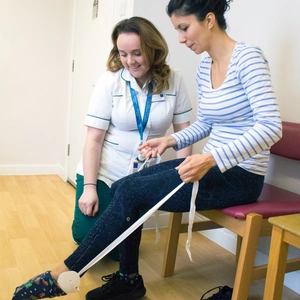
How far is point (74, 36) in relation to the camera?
123 inches

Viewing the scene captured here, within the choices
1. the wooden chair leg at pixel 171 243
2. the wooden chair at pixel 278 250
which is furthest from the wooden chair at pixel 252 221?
the wooden chair leg at pixel 171 243

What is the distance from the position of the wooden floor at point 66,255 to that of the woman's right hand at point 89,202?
257 mm

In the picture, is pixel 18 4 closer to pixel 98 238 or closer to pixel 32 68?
pixel 32 68

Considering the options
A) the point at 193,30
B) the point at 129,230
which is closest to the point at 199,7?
the point at 193,30

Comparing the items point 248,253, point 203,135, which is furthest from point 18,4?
point 248,253

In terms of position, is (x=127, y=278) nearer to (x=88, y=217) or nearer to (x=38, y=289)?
(x=38, y=289)

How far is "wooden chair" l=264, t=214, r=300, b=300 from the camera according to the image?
3.40 feet

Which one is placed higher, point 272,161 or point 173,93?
point 173,93

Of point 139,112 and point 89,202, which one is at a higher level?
point 139,112

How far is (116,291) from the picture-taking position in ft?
4.36

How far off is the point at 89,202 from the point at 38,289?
0.49 metres

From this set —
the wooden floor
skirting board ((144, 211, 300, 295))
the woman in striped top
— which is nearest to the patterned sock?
the woman in striped top

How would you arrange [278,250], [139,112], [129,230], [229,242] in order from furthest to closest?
[229,242], [139,112], [129,230], [278,250]

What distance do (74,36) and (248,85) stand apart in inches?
90.7
